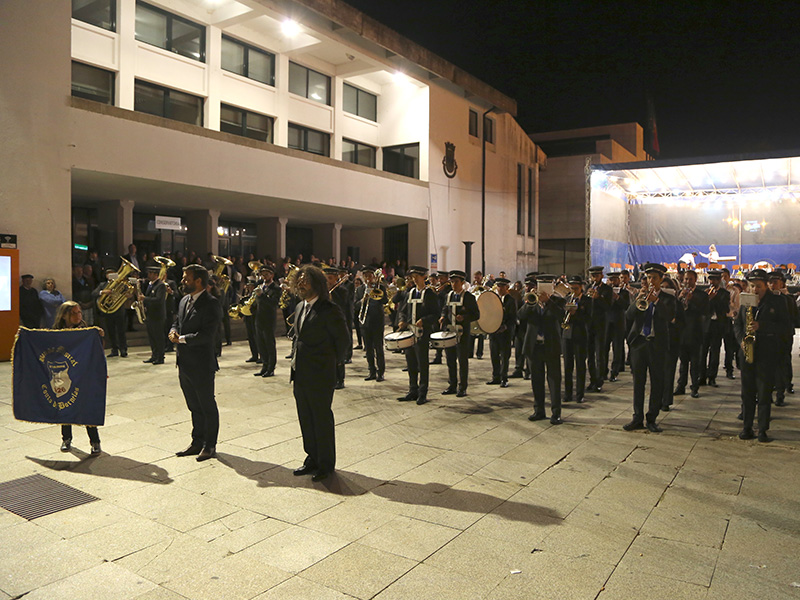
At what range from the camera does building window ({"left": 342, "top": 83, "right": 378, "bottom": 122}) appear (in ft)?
87.7

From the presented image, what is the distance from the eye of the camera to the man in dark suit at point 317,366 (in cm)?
554

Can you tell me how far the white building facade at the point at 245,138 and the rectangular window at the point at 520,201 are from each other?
152 millimetres

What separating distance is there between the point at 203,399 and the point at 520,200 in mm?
30093

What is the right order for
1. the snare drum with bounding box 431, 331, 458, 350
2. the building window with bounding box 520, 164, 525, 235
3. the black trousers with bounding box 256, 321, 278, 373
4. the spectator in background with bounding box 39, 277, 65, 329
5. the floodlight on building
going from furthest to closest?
the building window with bounding box 520, 164, 525, 235, the floodlight on building, the spectator in background with bounding box 39, 277, 65, 329, the black trousers with bounding box 256, 321, 278, 373, the snare drum with bounding box 431, 331, 458, 350

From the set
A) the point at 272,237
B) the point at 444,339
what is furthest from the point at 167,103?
the point at 444,339

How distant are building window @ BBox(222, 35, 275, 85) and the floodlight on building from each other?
1.49 meters

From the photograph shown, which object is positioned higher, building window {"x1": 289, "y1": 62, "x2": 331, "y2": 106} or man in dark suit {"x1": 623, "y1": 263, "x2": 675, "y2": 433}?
building window {"x1": 289, "y1": 62, "x2": 331, "y2": 106}

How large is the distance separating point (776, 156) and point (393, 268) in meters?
15.8

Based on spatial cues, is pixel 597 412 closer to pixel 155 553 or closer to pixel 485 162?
pixel 155 553

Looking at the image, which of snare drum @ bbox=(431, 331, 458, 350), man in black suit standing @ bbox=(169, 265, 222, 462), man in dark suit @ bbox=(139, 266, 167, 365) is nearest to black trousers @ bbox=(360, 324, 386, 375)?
snare drum @ bbox=(431, 331, 458, 350)

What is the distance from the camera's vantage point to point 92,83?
17578 mm

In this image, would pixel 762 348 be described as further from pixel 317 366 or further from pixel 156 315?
pixel 156 315

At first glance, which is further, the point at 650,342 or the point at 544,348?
the point at 544,348

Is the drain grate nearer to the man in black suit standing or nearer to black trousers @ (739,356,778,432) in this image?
the man in black suit standing
